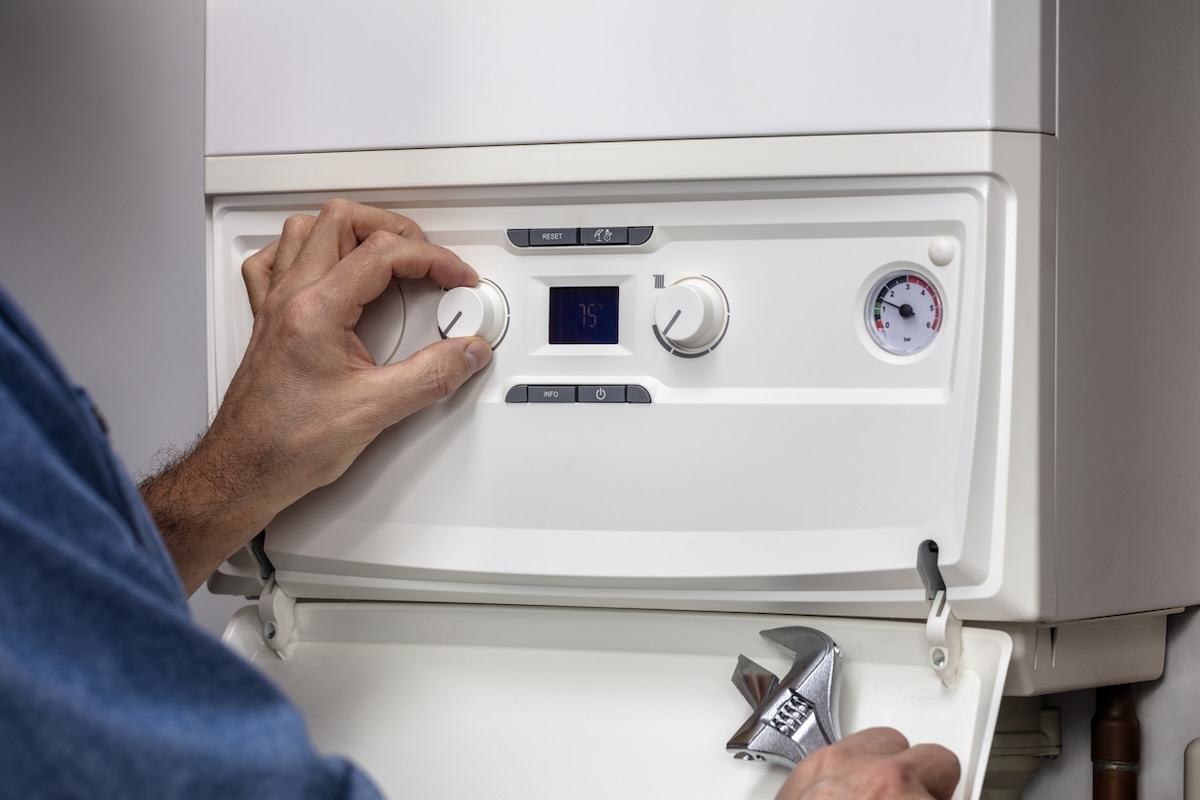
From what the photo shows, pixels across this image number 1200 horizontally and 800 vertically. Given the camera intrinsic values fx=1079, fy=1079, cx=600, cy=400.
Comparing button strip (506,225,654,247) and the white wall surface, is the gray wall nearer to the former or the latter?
the white wall surface

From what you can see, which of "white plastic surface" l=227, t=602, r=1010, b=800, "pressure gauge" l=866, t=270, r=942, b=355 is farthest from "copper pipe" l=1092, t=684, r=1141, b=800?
"pressure gauge" l=866, t=270, r=942, b=355

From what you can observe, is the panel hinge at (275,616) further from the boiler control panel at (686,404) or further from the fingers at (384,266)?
the fingers at (384,266)

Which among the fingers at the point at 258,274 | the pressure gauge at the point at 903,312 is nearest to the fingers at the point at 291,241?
the fingers at the point at 258,274

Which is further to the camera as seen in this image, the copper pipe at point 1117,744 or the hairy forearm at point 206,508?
Result: the copper pipe at point 1117,744

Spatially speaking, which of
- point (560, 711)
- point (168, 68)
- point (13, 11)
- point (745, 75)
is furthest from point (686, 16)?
point (13, 11)

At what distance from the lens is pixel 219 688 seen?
34cm

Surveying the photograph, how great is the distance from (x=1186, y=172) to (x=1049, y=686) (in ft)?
1.41

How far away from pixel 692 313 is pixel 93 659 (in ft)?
1.63

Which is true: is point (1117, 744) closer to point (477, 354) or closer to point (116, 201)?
point (477, 354)

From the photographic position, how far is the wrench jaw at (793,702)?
0.68 metres

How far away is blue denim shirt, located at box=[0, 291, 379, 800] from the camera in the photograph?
30cm

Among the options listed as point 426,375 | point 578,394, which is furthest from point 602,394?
point 426,375

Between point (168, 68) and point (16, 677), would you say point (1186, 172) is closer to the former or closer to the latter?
point (16, 677)

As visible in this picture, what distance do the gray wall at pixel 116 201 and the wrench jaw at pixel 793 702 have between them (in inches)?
29.4
